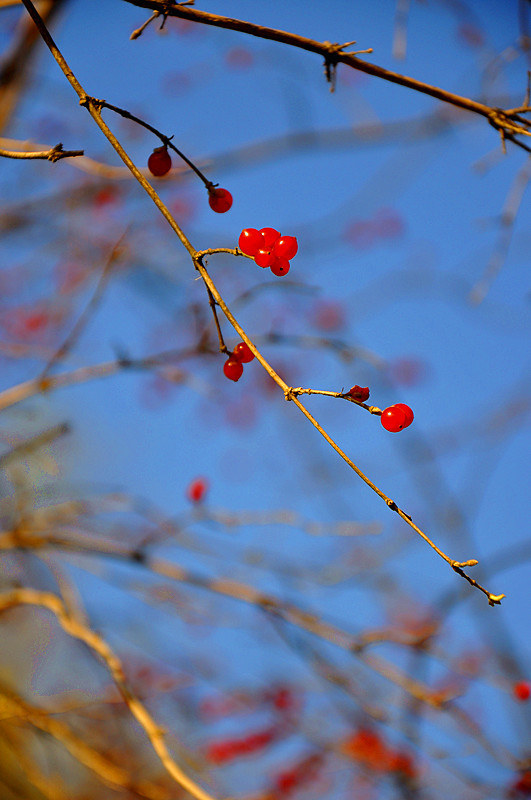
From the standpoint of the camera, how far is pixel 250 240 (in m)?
1.13

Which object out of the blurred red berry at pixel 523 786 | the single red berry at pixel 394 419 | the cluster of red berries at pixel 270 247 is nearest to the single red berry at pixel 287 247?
the cluster of red berries at pixel 270 247

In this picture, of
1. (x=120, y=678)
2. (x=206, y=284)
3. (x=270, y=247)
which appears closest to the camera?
(x=206, y=284)

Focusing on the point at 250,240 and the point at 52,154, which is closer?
the point at 52,154

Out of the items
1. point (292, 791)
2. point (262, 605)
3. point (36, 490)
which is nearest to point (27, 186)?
point (36, 490)

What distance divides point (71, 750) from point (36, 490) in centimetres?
Result: 96

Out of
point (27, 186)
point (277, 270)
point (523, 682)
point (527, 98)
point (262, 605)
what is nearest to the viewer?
point (277, 270)

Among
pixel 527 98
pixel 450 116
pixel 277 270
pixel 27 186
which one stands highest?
pixel 450 116

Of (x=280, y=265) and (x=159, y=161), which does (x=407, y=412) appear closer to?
(x=280, y=265)

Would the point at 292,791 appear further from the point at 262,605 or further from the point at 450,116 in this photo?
the point at 450,116

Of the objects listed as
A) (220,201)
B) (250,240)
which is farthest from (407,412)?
(220,201)

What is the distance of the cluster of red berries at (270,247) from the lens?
106cm

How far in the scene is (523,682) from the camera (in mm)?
2207

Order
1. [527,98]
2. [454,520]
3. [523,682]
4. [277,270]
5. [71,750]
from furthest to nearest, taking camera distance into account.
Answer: [454,520]
[523,682]
[71,750]
[527,98]
[277,270]

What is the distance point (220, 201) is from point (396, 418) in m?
0.59
